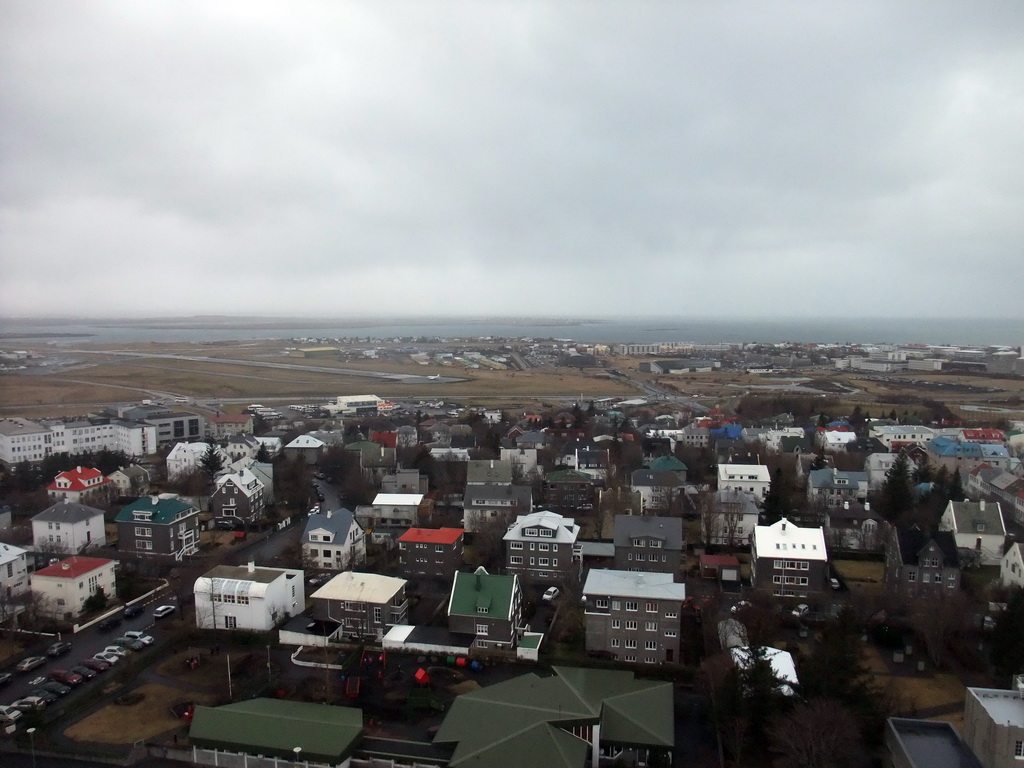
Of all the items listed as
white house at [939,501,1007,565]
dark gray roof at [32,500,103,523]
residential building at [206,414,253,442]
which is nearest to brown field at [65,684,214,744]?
dark gray roof at [32,500,103,523]

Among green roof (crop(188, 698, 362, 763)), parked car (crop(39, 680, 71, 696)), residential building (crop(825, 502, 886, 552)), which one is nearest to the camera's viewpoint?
green roof (crop(188, 698, 362, 763))

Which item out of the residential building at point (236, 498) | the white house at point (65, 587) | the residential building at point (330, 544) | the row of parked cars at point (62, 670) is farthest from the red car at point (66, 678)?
the residential building at point (236, 498)

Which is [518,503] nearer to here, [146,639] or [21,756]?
[146,639]

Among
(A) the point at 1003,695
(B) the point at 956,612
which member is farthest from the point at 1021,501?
(A) the point at 1003,695

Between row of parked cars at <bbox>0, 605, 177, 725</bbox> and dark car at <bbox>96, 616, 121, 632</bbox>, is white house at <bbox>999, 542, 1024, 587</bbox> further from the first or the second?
dark car at <bbox>96, 616, 121, 632</bbox>

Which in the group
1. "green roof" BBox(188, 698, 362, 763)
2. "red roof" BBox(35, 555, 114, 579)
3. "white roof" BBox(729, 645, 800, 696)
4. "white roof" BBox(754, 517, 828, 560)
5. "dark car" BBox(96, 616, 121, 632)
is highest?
"white roof" BBox(754, 517, 828, 560)

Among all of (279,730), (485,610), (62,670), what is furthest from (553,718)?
(62,670)
